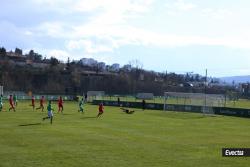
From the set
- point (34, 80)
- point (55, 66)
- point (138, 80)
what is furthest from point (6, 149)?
point (138, 80)

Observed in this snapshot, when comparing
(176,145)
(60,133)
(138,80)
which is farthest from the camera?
(138,80)

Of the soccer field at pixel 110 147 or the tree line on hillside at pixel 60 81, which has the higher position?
the tree line on hillside at pixel 60 81

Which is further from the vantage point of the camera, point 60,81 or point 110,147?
point 60,81

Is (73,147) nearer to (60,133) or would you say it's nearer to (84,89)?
(60,133)

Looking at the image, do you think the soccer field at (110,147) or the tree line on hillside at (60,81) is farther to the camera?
the tree line on hillside at (60,81)

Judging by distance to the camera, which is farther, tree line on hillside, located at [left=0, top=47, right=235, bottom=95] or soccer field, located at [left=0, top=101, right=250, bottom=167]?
tree line on hillside, located at [left=0, top=47, right=235, bottom=95]

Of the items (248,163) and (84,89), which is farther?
(84,89)

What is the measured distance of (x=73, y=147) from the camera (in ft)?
72.5

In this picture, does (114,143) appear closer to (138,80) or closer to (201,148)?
(201,148)

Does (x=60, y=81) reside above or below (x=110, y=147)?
above

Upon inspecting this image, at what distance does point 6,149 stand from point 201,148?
9.18 m

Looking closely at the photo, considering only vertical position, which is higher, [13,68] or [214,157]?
[13,68]

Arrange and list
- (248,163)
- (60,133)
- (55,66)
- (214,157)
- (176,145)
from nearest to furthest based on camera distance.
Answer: (248,163) → (214,157) → (176,145) → (60,133) → (55,66)

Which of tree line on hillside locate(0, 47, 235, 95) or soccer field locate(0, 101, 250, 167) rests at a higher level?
tree line on hillside locate(0, 47, 235, 95)
